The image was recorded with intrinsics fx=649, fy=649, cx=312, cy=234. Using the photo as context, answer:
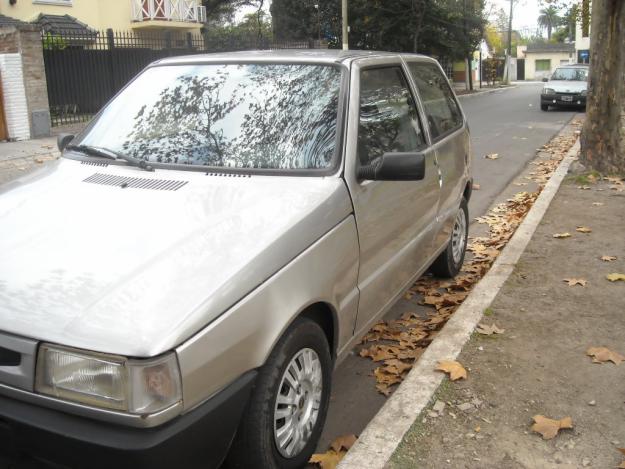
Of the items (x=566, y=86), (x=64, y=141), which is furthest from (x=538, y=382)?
(x=566, y=86)

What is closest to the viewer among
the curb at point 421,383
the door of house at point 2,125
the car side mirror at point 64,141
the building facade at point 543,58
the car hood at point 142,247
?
the car hood at point 142,247

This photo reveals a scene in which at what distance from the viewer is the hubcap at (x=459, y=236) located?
544 centimetres

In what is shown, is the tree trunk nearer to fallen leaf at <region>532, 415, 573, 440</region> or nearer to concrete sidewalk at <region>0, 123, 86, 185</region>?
fallen leaf at <region>532, 415, 573, 440</region>

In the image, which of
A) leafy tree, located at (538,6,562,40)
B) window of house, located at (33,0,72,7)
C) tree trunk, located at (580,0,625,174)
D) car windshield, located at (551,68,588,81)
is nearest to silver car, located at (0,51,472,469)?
tree trunk, located at (580,0,625,174)

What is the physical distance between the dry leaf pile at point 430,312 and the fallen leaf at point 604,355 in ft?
1.95

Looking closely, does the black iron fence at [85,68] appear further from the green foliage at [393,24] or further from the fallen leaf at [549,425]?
the fallen leaf at [549,425]

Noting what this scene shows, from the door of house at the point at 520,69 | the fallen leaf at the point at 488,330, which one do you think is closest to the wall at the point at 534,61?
the door of house at the point at 520,69

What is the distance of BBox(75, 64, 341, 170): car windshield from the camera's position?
3.33 m

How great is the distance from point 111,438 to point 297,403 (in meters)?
0.89

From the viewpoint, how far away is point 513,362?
3.74m

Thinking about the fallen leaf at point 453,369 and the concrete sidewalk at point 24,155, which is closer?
the fallen leaf at point 453,369

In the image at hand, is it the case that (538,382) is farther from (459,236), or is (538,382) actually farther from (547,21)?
(547,21)

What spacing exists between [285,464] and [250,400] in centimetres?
42

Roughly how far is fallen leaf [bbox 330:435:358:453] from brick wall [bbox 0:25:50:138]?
13578 millimetres
